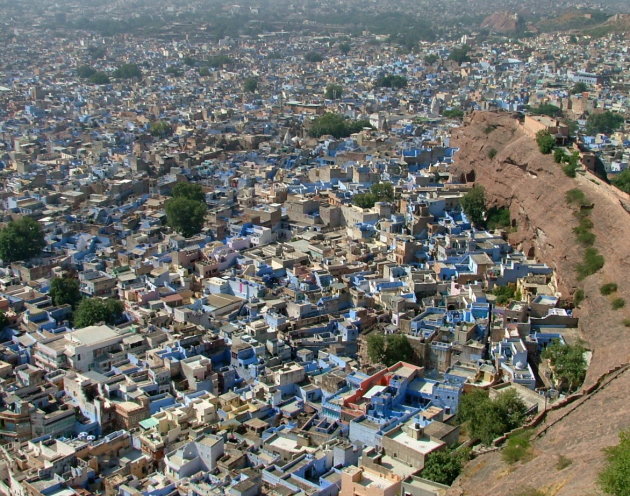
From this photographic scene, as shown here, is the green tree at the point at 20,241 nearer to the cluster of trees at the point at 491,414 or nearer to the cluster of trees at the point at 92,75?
the cluster of trees at the point at 491,414

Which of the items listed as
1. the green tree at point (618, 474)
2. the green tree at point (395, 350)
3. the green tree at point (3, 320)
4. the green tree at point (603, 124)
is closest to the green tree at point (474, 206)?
the green tree at point (395, 350)

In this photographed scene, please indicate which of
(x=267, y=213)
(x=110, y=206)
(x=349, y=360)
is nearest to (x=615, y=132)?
(x=267, y=213)

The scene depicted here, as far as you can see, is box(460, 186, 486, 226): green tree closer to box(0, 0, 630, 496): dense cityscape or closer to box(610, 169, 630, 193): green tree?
box(0, 0, 630, 496): dense cityscape

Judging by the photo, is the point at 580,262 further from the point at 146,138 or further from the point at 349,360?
the point at 146,138

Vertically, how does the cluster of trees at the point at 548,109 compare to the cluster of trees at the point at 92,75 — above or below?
below

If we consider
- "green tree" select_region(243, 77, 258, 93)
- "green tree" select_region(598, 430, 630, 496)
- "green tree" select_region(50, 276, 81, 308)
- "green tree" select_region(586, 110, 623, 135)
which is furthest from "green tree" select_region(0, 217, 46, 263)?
"green tree" select_region(243, 77, 258, 93)

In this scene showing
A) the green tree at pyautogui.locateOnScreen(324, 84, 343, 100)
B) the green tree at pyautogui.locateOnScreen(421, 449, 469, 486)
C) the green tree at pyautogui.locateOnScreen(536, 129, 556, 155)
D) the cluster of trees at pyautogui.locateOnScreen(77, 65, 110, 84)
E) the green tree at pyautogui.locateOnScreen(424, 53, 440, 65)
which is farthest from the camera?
the green tree at pyautogui.locateOnScreen(424, 53, 440, 65)
